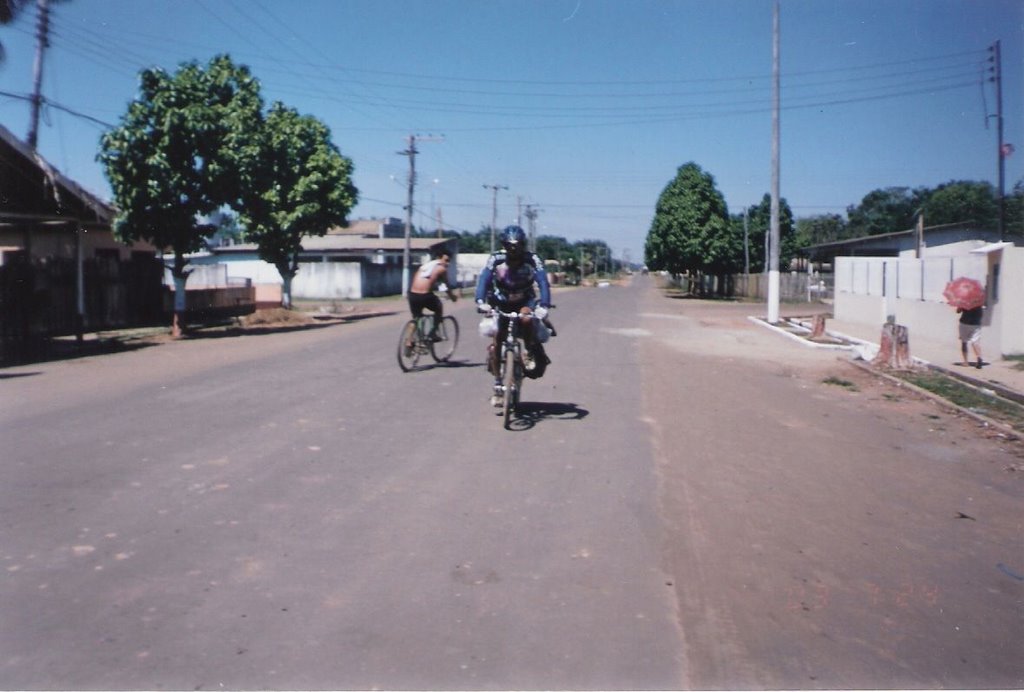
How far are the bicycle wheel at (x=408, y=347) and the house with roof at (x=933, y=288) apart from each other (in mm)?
8428

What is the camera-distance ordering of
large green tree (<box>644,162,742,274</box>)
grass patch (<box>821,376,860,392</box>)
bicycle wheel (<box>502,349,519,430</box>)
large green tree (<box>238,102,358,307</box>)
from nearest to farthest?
bicycle wheel (<box>502,349,519,430</box>), grass patch (<box>821,376,860,392</box>), large green tree (<box>238,102,358,307</box>), large green tree (<box>644,162,742,274</box>)

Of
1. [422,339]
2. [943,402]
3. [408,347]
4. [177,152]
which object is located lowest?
[943,402]

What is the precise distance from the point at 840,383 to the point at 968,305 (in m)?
3.01

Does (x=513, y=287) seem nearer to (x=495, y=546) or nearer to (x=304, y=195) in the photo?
(x=495, y=546)

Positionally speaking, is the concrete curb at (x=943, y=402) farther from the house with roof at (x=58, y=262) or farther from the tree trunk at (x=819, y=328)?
the house with roof at (x=58, y=262)

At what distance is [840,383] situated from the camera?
42.4 feet

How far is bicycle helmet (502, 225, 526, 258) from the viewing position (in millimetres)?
8531

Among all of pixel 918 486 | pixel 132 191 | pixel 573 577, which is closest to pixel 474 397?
pixel 918 486

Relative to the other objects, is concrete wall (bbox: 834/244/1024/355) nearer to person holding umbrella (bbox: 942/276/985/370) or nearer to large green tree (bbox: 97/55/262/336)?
person holding umbrella (bbox: 942/276/985/370)

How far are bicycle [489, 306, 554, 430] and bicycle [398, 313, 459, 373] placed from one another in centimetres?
372

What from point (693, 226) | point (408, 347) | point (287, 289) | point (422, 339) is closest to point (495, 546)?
point (408, 347)

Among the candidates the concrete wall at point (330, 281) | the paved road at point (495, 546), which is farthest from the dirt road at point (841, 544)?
the concrete wall at point (330, 281)

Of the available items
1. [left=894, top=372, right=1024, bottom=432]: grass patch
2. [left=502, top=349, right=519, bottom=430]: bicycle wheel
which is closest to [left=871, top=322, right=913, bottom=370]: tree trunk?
[left=894, top=372, right=1024, bottom=432]: grass patch

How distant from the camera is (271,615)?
396cm
